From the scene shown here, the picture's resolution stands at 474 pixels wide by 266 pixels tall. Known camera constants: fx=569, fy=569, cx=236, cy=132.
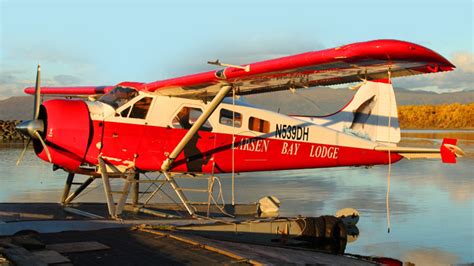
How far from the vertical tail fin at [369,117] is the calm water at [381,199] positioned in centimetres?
183

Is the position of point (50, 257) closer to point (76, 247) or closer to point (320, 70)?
point (76, 247)

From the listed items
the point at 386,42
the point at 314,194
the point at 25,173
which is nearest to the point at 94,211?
the point at 386,42

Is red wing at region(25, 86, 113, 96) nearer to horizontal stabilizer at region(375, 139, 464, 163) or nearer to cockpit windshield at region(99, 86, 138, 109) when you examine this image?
cockpit windshield at region(99, 86, 138, 109)

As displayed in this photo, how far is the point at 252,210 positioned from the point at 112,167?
3345 millimetres

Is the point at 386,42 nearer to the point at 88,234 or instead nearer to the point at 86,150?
the point at 88,234

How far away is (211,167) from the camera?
34.3ft

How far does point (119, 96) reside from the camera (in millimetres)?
10031

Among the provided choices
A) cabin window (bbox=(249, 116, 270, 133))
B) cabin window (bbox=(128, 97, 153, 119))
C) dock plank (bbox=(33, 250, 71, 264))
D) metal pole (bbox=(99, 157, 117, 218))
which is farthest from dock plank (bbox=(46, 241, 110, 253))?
cabin window (bbox=(249, 116, 270, 133))

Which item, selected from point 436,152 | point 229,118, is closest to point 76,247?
point 229,118

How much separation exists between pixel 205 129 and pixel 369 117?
4.22 m

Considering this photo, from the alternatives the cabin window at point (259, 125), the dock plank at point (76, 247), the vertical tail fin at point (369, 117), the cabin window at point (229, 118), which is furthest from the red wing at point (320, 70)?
the dock plank at point (76, 247)

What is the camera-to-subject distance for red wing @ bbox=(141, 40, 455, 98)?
6.89 metres

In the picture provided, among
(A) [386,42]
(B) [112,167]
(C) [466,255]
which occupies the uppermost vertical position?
(A) [386,42]

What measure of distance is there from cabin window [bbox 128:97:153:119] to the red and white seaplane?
18 mm
